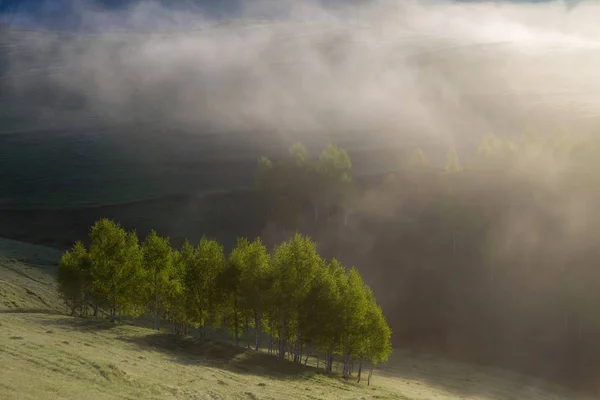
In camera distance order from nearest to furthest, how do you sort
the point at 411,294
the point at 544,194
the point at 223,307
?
the point at 223,307
the point at 411,294
the point at 544,194

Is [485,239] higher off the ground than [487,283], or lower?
higher

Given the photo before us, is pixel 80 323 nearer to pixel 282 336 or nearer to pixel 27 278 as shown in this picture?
pixel 282 336

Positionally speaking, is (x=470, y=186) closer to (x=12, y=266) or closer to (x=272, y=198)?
(x=272, y=198)

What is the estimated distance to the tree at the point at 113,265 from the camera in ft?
270

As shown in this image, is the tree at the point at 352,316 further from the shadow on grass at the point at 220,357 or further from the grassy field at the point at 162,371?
the shadow on grass at the point at 220,357

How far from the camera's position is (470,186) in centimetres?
17288

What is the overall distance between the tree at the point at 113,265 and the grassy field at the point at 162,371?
10.1m

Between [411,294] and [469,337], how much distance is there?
18.8 m

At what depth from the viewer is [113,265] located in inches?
3241

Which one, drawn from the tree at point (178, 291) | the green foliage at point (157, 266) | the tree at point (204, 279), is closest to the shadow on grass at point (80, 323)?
the green foliage at point (157, 266)

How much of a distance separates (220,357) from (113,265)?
27.6m

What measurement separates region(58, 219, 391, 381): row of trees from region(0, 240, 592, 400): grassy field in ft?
20.7

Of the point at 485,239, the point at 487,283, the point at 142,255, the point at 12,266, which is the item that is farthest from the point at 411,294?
the point at 12,266

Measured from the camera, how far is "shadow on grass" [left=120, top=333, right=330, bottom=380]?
202 ft
